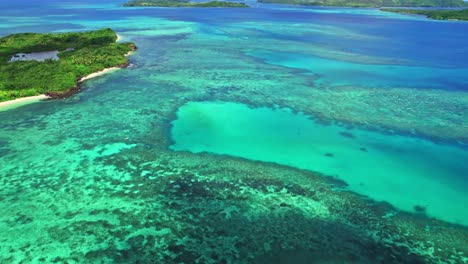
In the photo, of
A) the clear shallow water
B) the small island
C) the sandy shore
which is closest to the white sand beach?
the clear shallow water

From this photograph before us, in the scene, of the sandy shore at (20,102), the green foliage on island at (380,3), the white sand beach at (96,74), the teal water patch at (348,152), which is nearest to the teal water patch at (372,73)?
the teal water patch at (348,152)

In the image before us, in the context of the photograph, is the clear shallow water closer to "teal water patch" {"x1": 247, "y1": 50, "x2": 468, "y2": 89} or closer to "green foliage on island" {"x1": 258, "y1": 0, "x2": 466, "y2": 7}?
"teal water patch" {"x1": 247, "y1": 50, "x2": 468, "y2": 89}

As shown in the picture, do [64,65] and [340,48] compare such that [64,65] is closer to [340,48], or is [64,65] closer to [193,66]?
[193,66]

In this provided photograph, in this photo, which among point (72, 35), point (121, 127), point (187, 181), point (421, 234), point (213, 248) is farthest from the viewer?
point (72, 35)

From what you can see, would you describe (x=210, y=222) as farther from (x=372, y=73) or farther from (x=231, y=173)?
(x=372, y=73)

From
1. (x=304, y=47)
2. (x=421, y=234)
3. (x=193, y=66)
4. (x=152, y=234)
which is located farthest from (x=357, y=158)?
(x=304, y=47)

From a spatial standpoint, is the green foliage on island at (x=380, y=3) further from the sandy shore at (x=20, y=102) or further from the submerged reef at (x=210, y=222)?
the submerged reef at (x=210, y=222)

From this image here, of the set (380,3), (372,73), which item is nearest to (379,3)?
(380,3)
